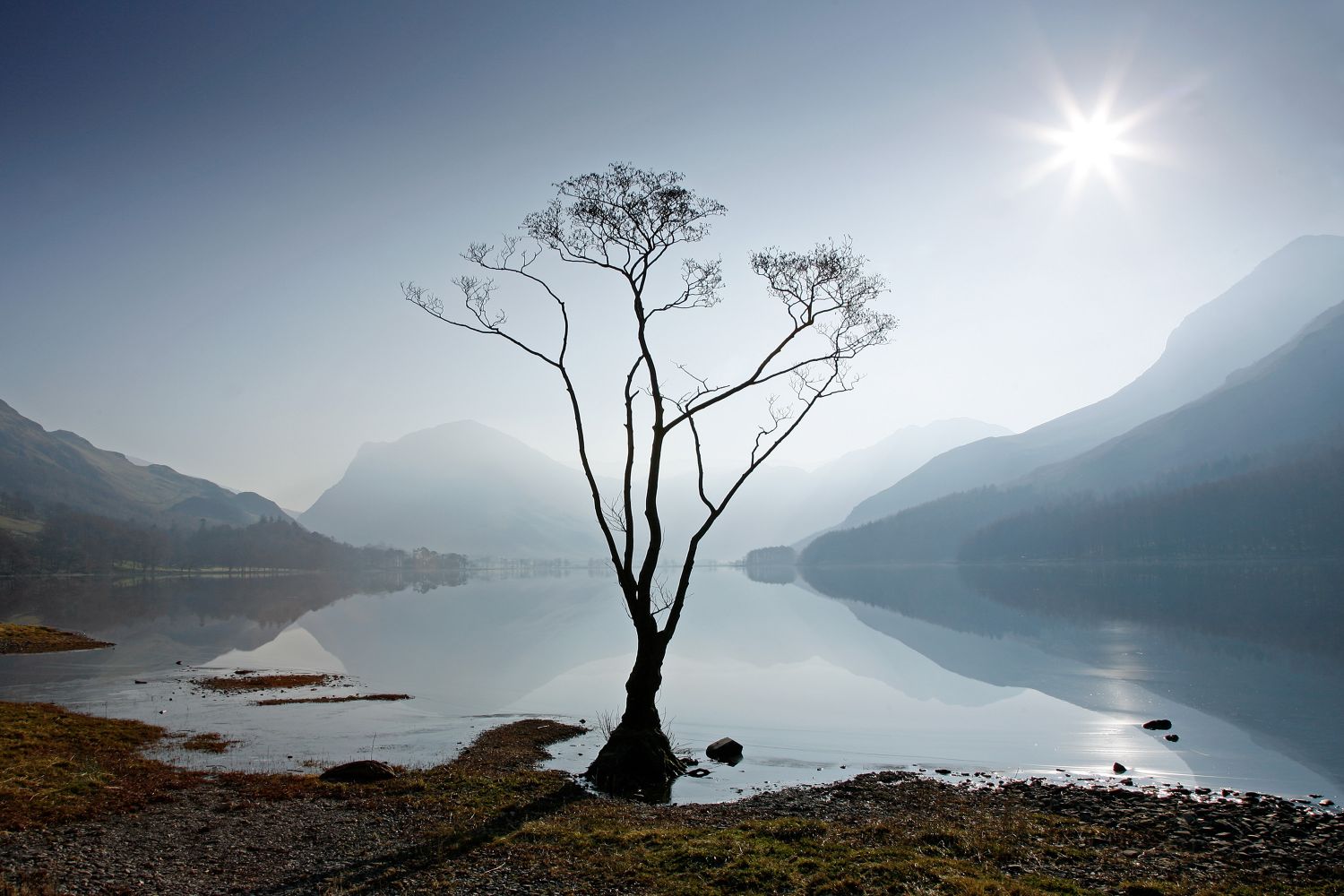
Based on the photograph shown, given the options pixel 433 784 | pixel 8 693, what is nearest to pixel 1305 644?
pixel 433 784

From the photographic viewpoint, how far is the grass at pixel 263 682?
38.9 metres

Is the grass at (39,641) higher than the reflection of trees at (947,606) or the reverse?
the reverse

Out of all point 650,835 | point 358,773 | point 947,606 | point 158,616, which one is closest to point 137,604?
point 158,616

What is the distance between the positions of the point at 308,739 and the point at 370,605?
342ft

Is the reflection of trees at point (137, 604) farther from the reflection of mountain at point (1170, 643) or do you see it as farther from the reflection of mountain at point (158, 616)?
the reflection of mountain at point (1170, 643)

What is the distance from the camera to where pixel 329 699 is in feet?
118

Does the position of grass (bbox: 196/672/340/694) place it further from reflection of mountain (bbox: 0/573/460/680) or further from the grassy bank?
the grassy bank

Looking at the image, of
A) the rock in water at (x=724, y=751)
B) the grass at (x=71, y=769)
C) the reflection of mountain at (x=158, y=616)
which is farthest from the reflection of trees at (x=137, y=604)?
the rock in water at (x=724, y=751)

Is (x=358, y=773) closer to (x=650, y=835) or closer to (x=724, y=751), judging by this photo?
(x=650, y=835)

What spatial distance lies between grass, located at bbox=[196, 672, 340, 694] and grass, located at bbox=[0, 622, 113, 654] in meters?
20.1

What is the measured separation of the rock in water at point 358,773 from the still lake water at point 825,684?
4026 mm

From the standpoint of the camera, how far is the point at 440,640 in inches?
2699

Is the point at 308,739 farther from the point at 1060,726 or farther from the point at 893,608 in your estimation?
the point at 893,608

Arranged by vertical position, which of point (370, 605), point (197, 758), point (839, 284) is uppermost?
point (839, 284)
